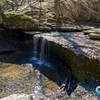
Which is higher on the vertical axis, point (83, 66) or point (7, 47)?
point (83, 66)

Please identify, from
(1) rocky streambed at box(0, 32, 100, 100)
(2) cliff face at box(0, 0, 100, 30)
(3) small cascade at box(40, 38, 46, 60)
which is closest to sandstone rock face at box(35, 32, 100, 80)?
(1) rocky streambed at box(0, 32, 100, 100)

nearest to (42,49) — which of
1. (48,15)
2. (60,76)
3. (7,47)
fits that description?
(60,76)

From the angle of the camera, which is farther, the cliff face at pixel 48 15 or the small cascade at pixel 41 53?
the cliff face at pixel 48 15

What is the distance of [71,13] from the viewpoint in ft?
33.9

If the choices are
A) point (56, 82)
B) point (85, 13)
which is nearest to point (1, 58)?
point (56, 82)

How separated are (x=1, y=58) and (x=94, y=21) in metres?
7.85

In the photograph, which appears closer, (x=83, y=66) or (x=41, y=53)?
(x=83, y=66)

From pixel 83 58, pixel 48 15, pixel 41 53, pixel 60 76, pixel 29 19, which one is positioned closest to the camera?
pixel 83 58

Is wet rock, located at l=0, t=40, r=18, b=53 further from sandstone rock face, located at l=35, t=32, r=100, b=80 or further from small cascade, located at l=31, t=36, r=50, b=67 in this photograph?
sandstone rock face, located at l=35, t=32, r=100, b=80

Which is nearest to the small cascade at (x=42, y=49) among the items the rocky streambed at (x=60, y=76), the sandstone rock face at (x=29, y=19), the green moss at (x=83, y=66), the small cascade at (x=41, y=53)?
→ the small cascade at (x=41, y=53)

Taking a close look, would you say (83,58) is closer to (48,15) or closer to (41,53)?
(41,53)

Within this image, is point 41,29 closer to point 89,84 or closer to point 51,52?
point 51,52

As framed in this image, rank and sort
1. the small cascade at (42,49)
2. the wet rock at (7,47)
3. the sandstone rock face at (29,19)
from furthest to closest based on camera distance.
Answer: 1. the wet rock at (7,47)
2. the sandstone rock face at (29,19)
3. the small cascade at (42,49)

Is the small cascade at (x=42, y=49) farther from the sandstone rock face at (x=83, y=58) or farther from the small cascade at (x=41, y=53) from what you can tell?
the sandstone rock face at (x=83, y=58)
